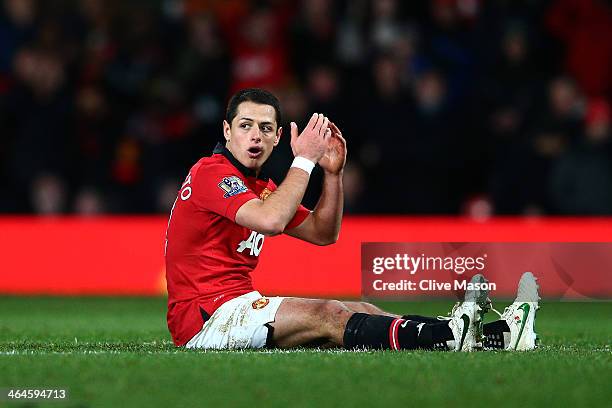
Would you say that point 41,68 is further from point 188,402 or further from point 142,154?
point 188,402

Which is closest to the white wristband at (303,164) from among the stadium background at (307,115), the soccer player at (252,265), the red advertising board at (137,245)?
the soccer player at (252,265)

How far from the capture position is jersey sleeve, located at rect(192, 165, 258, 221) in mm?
7309

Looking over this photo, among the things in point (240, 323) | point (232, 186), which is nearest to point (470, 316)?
point (240, 323)

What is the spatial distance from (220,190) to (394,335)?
1264 mm

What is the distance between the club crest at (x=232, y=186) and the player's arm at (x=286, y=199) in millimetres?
131

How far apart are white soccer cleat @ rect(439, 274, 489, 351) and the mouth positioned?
143cm

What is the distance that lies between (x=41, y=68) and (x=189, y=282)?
8270mm

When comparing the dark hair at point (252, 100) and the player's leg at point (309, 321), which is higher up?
the dark hair at point (252, 100)

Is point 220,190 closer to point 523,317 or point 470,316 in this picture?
point 470,316

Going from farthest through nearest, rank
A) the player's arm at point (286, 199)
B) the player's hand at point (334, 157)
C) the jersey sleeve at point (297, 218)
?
the jersey sleeve at point (297, 218) → the player's hand at point (334, 157) → the player's arm at point (286, 199)

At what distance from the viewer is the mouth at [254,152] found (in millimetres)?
7629

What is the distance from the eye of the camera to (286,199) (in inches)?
284

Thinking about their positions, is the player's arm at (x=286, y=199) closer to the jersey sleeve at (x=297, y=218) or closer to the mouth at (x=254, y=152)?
the mouth at (x=254, y=152)

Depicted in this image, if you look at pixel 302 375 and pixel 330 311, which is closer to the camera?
pixel 302 375
